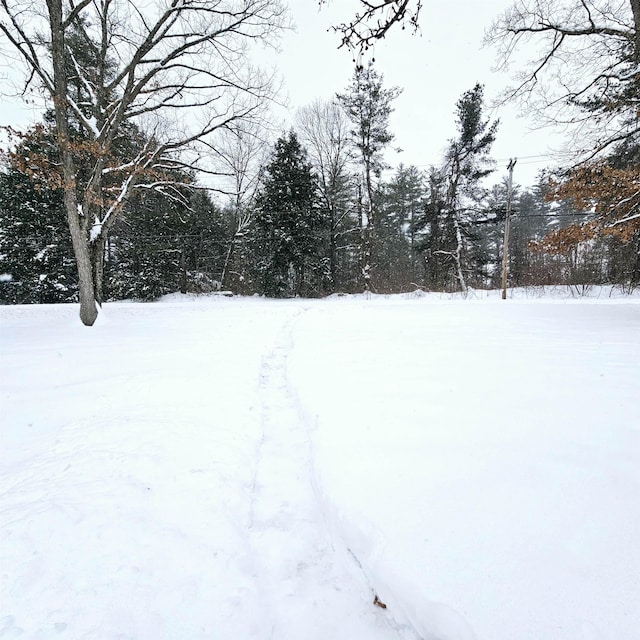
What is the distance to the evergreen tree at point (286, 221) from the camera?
746 inches

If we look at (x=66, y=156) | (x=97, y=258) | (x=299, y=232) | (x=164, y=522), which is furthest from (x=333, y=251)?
(x=164, y=522)

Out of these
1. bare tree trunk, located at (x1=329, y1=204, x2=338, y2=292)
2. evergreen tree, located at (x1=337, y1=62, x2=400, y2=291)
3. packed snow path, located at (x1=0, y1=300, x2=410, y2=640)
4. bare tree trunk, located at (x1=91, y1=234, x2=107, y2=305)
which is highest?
evergreen tree, located at (x1=337, y1=62, x2=400, y2=291)

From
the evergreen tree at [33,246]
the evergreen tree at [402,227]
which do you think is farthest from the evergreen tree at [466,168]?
the evergreen tree at [33,246]

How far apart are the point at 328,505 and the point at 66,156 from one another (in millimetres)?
8915

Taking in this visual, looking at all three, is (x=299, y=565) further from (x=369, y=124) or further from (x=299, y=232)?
(x=369, y=124)

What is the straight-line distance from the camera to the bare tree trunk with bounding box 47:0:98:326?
6.65m

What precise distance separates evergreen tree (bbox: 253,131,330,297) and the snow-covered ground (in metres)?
16.1

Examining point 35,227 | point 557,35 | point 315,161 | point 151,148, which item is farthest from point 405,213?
point 35,227

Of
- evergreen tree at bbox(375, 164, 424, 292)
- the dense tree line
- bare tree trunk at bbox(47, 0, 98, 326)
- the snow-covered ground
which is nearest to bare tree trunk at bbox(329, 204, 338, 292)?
the dense tree line

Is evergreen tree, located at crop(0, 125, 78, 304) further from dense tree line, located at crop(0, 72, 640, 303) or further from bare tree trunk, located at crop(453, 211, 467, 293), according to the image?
bare tree trunk, located at crop(453, 211, 467, 293)

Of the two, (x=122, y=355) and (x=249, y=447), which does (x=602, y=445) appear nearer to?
(x=249, y=447)

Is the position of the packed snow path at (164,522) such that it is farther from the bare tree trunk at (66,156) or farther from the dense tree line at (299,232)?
the dense tree line at (299,232)

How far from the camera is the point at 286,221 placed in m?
19.0

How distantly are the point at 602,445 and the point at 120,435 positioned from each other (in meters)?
3.33
